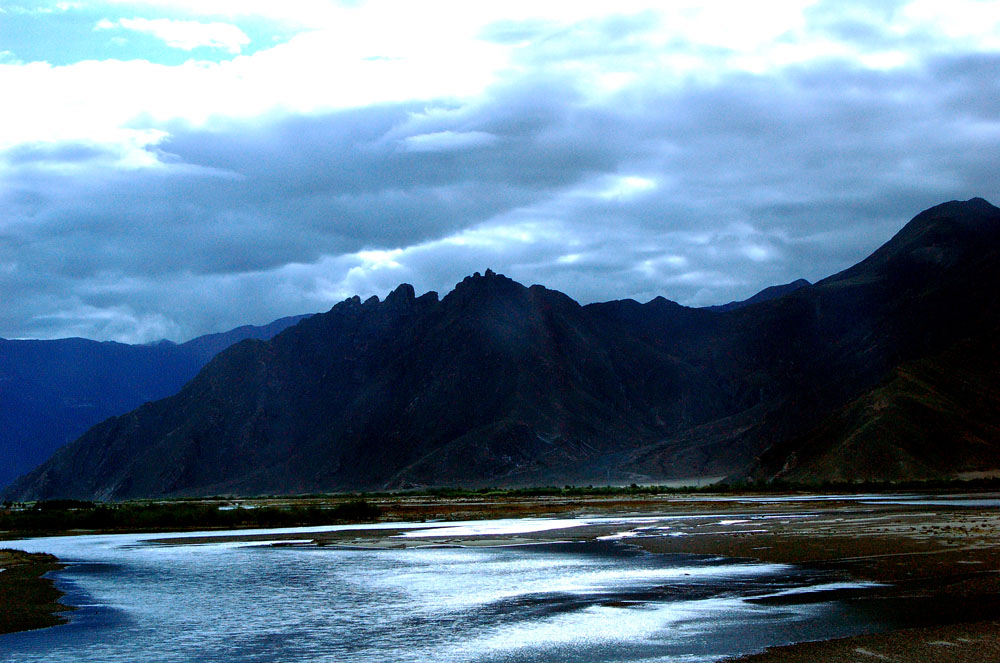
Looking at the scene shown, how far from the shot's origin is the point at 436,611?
3256 cm

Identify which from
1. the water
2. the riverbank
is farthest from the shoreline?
the water

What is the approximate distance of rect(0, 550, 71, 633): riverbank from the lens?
31875 mm

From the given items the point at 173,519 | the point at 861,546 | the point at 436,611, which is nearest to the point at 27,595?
the point at 436,611

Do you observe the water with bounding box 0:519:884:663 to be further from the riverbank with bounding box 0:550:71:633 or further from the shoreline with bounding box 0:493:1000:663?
the shoreline with bounding box 0:493:1000:663

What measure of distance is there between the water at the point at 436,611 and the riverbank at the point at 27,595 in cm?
92

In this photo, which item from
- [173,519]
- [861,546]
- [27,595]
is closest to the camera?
[27,595]

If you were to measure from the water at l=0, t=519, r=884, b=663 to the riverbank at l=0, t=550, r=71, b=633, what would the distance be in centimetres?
92

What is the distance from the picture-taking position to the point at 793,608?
29.5 metres

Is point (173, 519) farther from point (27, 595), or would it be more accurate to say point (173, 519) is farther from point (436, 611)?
point (436, 611)

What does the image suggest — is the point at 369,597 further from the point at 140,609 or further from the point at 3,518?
the point at 3,518

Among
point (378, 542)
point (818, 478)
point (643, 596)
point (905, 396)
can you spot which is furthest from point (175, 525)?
point (905, 396)

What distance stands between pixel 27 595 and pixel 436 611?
1731cm

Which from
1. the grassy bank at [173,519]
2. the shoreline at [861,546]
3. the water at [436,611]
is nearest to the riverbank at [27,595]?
the shoreline at [861,546]

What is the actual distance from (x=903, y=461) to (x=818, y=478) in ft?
43.7
